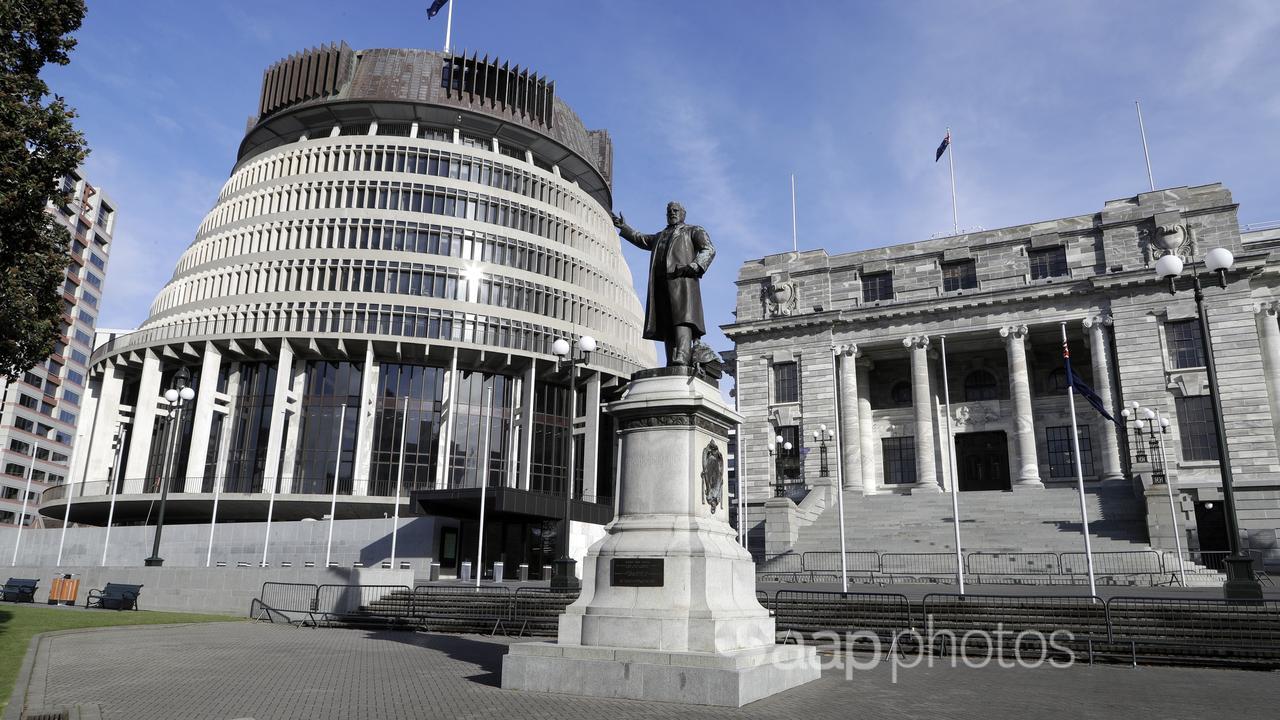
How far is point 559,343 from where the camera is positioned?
76.3 feet

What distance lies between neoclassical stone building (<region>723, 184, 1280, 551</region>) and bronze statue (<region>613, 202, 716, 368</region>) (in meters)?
28.4

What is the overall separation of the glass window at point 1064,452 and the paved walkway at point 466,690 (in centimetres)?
3687

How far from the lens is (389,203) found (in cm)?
6338

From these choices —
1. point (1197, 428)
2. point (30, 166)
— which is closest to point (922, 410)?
point (1197, 428)

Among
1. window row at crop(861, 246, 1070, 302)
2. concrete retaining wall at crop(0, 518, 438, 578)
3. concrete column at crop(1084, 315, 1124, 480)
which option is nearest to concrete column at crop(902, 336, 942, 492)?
window row at crop(861, 246, 1070, 302)

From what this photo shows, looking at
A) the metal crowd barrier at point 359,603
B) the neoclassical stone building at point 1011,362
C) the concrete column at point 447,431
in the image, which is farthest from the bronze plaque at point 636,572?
the concrete column at point 447,431

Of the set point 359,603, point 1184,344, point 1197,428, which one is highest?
point 1184,344

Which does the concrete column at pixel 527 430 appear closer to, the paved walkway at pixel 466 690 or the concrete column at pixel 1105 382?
the concrete column at pixel 1105 382

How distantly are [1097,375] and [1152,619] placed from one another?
3365 centimetres

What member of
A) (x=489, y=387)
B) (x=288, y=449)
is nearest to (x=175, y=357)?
(x=288, y=449)

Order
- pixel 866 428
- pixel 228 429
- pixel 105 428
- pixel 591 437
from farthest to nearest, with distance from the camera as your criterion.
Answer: pixel 105 428
pixel 591 437
pixel 228 429
pixel 866 428

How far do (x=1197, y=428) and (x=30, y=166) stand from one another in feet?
165

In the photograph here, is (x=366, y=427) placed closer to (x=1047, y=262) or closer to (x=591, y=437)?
(x=591, y=437)

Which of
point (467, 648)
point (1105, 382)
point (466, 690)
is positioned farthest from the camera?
point (1105, 382)
